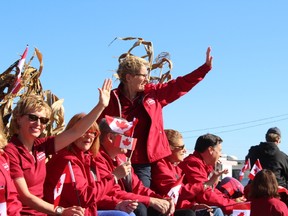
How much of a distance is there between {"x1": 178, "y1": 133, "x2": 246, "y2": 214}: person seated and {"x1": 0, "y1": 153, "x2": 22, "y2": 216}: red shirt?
322 centimetres

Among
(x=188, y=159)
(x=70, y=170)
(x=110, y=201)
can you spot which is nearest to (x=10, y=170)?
(x=70, y=170)

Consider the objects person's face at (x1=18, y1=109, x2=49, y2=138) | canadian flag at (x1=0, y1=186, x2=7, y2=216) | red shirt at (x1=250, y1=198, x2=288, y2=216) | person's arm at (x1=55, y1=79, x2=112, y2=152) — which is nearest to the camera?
canadian flag at (x1=0, y1=186, x2=7, y2=216)

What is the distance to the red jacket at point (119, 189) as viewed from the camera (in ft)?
19.6

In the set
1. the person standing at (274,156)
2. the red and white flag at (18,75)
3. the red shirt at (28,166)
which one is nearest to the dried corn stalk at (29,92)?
the red and white flag at (18,75)

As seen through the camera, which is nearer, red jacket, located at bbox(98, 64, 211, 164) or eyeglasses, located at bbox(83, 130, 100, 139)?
eyeglasses, located at bbox(83, 130, 100, 139)

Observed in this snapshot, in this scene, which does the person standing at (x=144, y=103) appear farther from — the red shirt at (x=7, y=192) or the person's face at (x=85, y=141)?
the red shirt at (x=7, y=192)

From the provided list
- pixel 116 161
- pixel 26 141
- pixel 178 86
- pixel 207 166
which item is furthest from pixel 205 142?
pixel 26 141

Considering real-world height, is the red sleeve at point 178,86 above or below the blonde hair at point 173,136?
above

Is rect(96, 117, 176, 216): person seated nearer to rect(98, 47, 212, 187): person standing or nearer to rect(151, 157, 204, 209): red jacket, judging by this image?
rect(98, 47, 212, 187): person standing

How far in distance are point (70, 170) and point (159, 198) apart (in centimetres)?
156

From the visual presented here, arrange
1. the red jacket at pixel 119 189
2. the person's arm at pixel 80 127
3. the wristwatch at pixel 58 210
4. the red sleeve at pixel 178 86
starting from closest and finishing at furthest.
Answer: the wristwatch at pixel 58 210 → the person's arm at pixel 80 127 → the red jacket at pixel 119 189 → the red sleeve at pixel 178 86

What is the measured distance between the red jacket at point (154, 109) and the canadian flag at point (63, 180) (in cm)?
152

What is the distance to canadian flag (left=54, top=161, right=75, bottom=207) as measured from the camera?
16.5 ft

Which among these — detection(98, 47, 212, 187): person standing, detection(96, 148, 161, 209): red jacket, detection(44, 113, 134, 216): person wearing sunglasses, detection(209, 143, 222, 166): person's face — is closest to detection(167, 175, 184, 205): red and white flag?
detection(96, 148, 161, 209): red jacket
